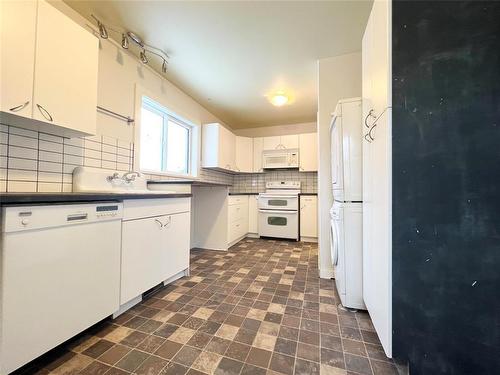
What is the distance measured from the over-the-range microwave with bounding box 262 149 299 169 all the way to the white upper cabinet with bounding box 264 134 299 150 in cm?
8

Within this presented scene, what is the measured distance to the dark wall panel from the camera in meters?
0.82

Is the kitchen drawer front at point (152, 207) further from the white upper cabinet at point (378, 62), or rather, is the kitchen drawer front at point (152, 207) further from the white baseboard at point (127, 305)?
the white upper cabinet at point (378, 62)

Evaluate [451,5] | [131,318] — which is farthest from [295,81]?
[131,318]

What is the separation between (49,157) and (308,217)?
3470 mm

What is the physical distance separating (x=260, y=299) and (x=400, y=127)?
5.07ft

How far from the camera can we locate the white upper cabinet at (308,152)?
3.91 m

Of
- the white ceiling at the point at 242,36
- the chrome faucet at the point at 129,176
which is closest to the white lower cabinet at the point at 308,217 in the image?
the white ceiling at the point at 242,36

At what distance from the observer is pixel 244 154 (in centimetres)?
430

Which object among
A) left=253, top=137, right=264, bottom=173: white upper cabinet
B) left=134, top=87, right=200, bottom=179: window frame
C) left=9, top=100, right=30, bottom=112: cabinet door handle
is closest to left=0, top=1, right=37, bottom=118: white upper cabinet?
left=9, top=100, right=30, bottom=112: cabinet door handle

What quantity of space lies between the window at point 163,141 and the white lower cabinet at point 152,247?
88 cm

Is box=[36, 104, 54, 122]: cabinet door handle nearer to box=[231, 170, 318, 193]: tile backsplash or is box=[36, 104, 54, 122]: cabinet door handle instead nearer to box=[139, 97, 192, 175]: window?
box=[139, 97, 192, 175]: window

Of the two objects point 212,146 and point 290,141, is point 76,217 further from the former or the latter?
point 290,141

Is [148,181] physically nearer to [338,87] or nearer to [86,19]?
[86,19]

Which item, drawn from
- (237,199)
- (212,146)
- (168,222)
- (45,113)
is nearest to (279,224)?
(237,199)
